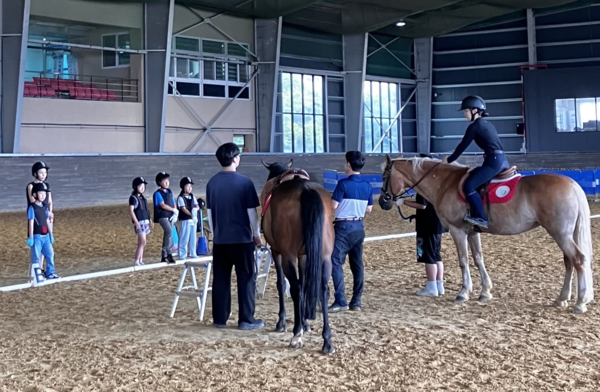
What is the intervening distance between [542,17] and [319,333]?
30.7 meters

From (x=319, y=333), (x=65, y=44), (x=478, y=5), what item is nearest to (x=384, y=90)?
(x=478, y=5)

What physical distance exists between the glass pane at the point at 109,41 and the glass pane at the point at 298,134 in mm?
8780

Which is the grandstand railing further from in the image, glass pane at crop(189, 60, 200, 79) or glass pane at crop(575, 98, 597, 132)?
glass pane at crop(575, 98, 597, 132)

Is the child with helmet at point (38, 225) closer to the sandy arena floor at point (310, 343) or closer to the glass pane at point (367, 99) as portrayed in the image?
the sandy arena floor at point (310, 343)

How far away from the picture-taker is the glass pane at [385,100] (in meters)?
33.9

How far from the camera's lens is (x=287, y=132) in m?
30.3

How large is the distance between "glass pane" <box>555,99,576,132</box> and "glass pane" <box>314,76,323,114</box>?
36.2ft

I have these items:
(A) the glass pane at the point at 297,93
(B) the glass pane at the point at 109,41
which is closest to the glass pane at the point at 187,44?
(B) the glass pane at the point at 109,41

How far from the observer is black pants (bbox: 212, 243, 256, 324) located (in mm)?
6230

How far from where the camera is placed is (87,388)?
180 inches

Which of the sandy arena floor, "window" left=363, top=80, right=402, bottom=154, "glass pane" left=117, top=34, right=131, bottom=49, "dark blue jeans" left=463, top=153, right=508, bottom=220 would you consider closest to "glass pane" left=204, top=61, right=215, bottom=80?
"glass pane" left=117, top=34, right=131, bottom=49

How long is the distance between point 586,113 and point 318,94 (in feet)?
40.9

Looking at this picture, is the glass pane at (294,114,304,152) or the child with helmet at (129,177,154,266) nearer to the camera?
the child with helmet at (129,177,154,266)

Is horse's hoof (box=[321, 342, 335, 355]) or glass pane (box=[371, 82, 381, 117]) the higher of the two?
glass pane (box=[371, 82, 381, 117])
